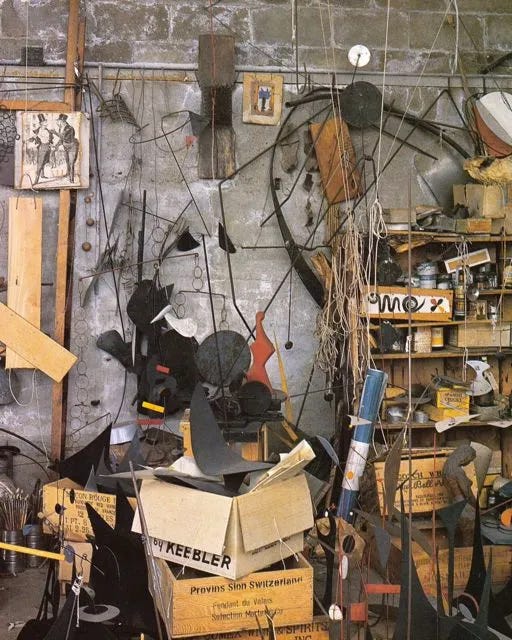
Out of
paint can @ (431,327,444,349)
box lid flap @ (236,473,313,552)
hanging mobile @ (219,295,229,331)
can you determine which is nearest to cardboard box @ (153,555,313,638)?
box lid flap @ (236,473,313,552)

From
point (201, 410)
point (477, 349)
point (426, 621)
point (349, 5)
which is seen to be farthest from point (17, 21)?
point (426, 621)

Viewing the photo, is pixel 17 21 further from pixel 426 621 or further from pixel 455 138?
pixel 426 621

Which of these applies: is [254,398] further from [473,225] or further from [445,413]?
[473,225]

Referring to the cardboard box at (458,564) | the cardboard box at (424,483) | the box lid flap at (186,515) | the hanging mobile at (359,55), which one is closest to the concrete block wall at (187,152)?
the hanging mobile at (359,55)

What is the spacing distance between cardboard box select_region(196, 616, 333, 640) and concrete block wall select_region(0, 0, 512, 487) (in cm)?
213

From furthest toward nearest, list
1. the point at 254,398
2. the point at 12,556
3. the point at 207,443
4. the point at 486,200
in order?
the point at 486,200 < the point at 254,398 < the point at 12,556 < the point at 207,443

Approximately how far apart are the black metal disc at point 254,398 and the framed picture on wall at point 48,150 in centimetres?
160

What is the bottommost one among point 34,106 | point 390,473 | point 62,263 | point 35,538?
point 35,538

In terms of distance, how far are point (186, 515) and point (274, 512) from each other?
343mm

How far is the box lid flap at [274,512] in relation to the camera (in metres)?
3.16

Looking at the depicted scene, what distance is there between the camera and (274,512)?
10.7ft

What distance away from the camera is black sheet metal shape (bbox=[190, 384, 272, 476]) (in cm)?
333

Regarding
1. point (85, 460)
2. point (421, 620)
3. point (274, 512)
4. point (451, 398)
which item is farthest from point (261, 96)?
point (421, 620)

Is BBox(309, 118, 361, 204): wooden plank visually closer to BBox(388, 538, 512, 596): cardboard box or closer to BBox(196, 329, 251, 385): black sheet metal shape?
BBox(196, 329, 251, 385): black sheet metal shape
